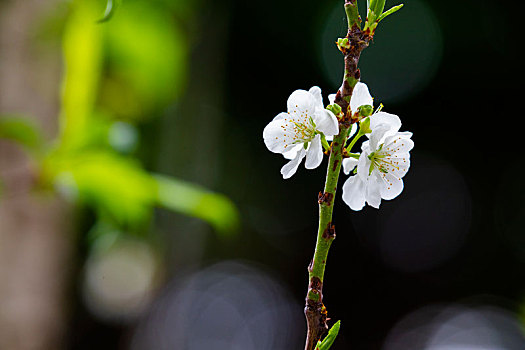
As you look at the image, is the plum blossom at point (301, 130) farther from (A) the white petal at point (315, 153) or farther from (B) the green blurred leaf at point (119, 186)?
(B) the green blurred leaf at point (119, 186)

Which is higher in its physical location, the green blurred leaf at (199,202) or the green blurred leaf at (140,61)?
the green blurred leaf at (140,61)

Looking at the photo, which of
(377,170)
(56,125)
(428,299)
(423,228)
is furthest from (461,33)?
(377,170)

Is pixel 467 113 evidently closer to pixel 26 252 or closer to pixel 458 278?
pixel 458 278

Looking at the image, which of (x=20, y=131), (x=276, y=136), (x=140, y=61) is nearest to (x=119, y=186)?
(x=20, y=131)

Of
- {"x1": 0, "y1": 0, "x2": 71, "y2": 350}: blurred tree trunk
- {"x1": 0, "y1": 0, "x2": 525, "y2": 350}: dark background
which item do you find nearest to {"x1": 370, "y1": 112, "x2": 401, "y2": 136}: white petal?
{"x1": 0, "y1": 0, "x2": 71, "y2": 350}: blurred tree trunk

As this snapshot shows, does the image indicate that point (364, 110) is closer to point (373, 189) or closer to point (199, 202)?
point (373, 189)

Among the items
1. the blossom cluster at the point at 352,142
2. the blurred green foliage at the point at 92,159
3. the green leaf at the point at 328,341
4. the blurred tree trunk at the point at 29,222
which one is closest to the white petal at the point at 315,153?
the blossom cluster at the point at 352,142
